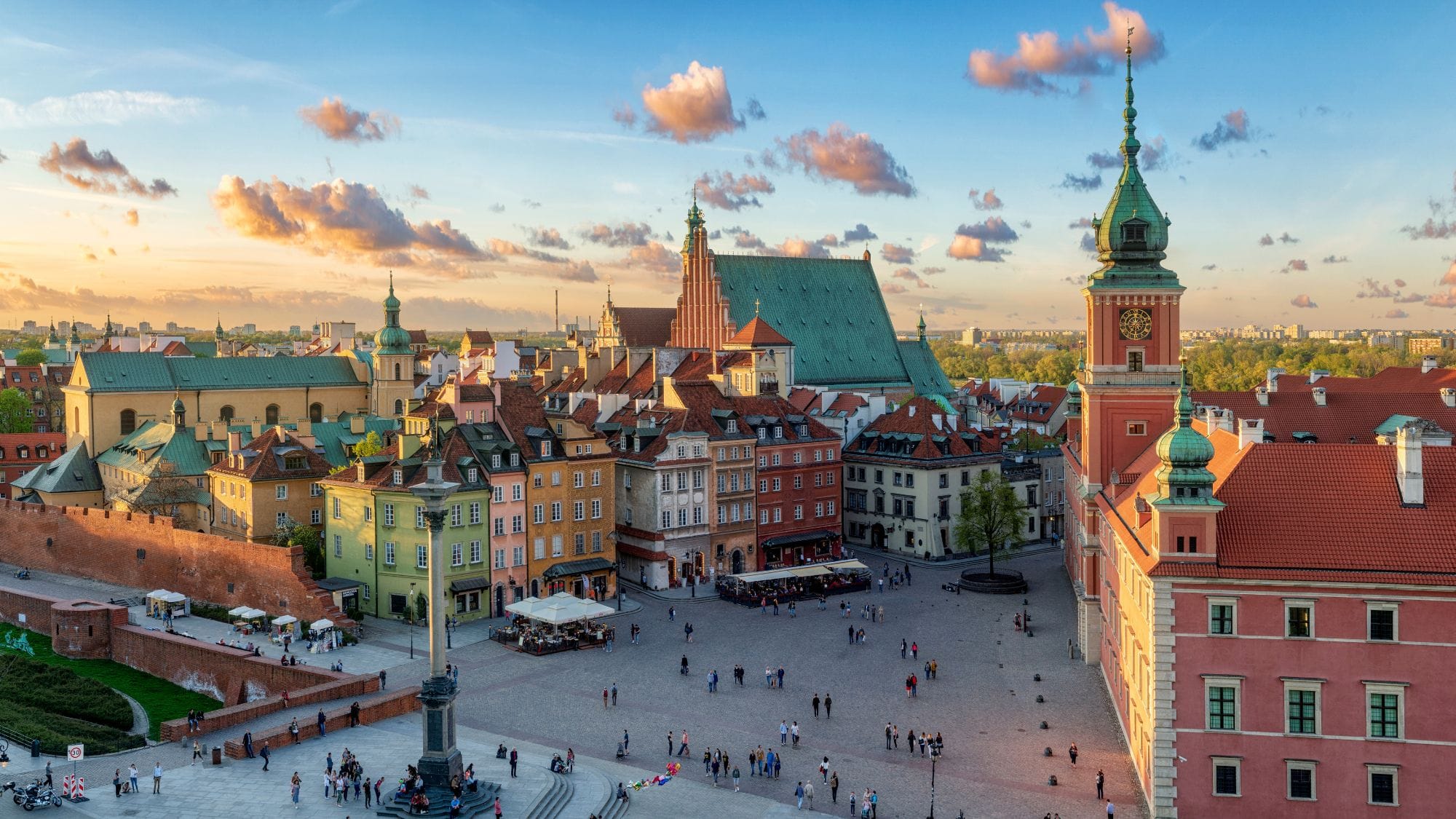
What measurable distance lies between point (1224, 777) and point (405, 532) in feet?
123

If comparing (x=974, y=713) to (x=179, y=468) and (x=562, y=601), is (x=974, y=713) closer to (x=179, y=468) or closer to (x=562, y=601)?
(x=562, y=601)

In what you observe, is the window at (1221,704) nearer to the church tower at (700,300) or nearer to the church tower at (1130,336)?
the church tower at (1130,336)

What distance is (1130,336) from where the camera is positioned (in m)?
55.4

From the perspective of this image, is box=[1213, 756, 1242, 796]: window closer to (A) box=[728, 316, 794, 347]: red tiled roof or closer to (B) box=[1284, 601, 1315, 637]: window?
(B) box=[1284, 601, 1315, 637]: window

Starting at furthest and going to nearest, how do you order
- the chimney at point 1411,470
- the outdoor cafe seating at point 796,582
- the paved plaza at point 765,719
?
the outdoor cafe seating at point 796,582, the paved plaza at point 765,719, the chimney at point 1411,470

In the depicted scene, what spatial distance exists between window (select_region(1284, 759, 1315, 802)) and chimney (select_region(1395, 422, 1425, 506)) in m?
7.35

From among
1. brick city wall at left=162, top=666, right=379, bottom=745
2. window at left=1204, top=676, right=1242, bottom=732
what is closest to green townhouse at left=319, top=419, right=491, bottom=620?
brick city wall at left=162, top=666, right=379, bottom=745

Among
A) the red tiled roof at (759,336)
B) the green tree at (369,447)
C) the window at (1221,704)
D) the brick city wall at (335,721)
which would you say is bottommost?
the brick city wall at (335,721)

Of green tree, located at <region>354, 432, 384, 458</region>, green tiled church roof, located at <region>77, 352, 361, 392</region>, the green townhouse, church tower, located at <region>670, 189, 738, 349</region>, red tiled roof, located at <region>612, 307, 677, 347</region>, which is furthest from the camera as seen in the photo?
red tiled roof, located at <region>612, 307, 677, 347</region>

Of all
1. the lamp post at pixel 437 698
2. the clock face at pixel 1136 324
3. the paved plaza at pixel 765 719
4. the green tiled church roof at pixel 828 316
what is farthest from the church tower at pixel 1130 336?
the green tiled church roof at pixel 828 316

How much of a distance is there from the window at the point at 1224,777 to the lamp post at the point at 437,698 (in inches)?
797

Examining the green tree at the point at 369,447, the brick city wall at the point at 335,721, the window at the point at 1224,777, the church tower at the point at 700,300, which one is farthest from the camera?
the church tower at the point at 700,300

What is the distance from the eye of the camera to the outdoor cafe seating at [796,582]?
64.9 metres

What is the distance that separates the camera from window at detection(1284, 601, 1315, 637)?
109 ft
